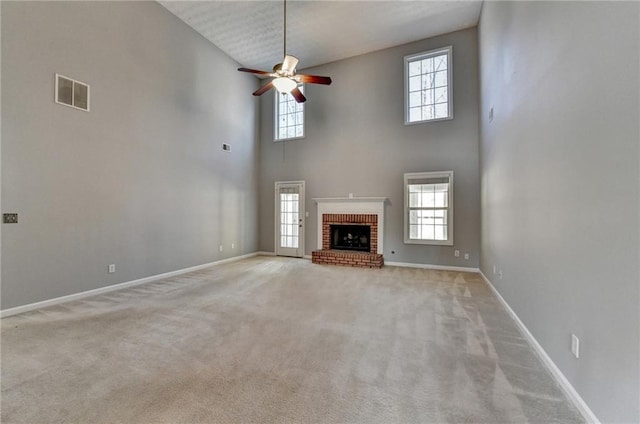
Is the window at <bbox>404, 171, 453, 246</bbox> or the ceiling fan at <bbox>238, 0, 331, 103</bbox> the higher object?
the ceiling fan at <bbox>238, 0, 331, 103</bbox>

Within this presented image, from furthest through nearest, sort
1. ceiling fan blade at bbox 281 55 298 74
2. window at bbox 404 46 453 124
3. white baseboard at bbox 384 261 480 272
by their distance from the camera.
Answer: window at bbox 404 46 453 124 < white baseboard at bbox 384 261 480 272 < ceiling fan blade at bbox 281 55 298 74

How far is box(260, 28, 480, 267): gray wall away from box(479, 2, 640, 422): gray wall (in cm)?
262

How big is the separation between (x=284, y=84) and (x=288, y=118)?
3.62 m

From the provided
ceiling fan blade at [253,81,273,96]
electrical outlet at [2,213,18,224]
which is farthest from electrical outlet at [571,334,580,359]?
electrical outlet at [2,213,18,224]

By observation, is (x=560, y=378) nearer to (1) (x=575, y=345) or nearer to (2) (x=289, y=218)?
(1) (x=575, y=345)

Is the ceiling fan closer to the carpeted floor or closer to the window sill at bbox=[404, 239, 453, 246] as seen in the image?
the carpeted floor

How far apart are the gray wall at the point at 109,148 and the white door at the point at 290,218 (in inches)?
60.0

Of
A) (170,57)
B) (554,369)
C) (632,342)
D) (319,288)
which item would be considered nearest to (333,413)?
(632,342)

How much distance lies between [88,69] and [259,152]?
434 centimetres

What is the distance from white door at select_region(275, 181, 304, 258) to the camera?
7.48 meters

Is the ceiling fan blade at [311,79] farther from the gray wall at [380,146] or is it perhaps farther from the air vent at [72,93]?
the air vent at [72,93]

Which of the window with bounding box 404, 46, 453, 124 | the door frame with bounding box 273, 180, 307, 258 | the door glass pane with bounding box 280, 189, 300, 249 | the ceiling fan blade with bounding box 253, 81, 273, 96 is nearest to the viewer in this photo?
the ceiling fan blade with bounding box 253, 81, 273, 96

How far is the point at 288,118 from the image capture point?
779cm

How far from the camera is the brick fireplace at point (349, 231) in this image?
6338 millimetres
